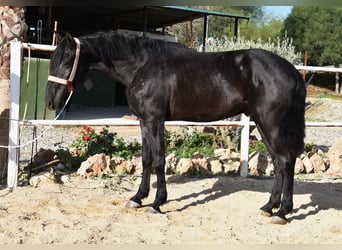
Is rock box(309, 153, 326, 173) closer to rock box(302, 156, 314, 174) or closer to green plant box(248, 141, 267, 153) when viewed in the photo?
rock box(302, 156, 314, 174)

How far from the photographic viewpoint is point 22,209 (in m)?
3.91

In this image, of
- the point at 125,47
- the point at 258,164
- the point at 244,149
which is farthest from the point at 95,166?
the point at 258,164

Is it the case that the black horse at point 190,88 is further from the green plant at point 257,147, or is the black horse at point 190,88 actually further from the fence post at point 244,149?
the green plant at point 257,147

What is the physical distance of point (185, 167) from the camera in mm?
5562

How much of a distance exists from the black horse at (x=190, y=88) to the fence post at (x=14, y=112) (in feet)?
2.60

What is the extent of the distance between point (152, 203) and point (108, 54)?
5.17 ft

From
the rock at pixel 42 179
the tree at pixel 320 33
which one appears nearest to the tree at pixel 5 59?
the rock at pixel 42 179

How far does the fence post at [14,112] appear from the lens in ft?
15.3

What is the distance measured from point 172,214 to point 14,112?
2.16 metres

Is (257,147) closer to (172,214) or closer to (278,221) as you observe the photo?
(278,221)

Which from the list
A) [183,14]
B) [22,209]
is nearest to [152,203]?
[22,209]

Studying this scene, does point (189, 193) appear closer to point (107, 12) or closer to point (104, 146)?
point (104, 146)

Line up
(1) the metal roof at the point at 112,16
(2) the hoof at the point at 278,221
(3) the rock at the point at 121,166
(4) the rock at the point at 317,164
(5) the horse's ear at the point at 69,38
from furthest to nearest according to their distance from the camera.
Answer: (1) the metal roof at the point at 112,16 → (4) the rock at the point at 317,164 → (3) the rock at the point at 121,166 → (5) the horse's ear at the point at 69,38 → (2) the hoof at the point at 278,221

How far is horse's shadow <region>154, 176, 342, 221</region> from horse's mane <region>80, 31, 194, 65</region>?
1.57 meters
